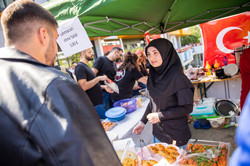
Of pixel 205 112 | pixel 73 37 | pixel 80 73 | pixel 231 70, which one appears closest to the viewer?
pixel 73 37

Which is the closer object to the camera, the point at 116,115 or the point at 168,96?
the point at 168,96

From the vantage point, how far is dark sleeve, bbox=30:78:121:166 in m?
0.51

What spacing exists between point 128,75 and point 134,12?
1321mm

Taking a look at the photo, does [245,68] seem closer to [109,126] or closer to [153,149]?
[153,149]

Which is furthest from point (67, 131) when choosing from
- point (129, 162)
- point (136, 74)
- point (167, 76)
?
point (136, 74)

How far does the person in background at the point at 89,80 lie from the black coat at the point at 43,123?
A: 243cm

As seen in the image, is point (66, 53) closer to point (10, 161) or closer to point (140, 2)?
point (140, 2)

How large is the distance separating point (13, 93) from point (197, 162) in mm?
1372

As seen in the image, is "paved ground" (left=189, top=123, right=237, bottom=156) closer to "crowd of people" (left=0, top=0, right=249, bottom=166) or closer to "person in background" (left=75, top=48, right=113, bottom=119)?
"person in background" (left=75, top=48, right=113, bottom=119)

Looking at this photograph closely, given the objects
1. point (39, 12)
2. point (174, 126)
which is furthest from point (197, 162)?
point (39, 12)

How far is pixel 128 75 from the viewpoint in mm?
3355

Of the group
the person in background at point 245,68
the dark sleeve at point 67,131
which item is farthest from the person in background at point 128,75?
the dark sleeve at point 67,131

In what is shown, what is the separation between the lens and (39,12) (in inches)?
34.6

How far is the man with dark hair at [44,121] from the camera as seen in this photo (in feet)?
1.68
